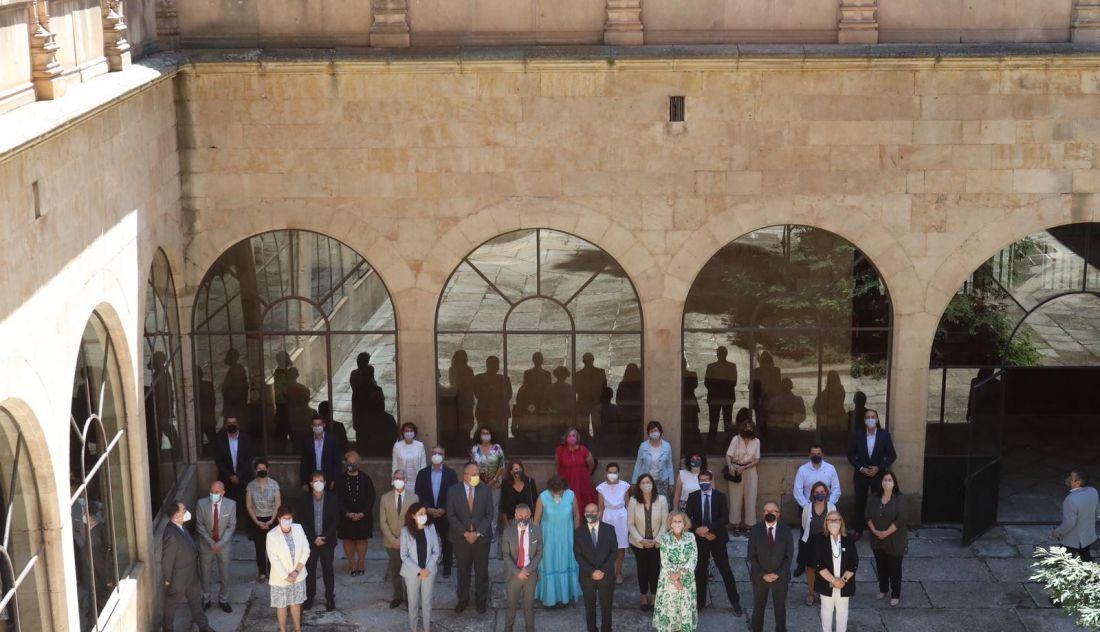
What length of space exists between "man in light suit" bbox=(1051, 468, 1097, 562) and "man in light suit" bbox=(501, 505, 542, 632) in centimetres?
621

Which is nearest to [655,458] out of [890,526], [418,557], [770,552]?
[770,552]

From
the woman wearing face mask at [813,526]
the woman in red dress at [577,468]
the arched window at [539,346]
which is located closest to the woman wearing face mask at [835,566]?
the woman wearing face mask at [813,526]

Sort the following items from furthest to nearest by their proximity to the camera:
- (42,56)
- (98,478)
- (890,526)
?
(890,526)
(98,478)
(42,56)

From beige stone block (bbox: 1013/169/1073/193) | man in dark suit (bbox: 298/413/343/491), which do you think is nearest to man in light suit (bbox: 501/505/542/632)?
man in dark suit (bbox: 298/413/343/491)

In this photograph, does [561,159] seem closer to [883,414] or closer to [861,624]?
[883,414]

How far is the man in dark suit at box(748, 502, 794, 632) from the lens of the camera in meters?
15.4

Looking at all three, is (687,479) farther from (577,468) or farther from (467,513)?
(467,513)

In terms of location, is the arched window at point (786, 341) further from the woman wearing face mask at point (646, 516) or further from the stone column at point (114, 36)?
the stone column at point (114, 36)

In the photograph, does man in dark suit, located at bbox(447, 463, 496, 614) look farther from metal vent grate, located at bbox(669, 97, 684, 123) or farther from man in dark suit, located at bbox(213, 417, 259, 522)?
metal vent grate, located at bbox(669, 97, 684, 123)

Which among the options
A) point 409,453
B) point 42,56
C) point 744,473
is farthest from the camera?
point 744,473

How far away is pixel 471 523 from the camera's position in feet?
53.4

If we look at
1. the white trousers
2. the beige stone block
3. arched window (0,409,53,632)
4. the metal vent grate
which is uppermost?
the metal vent grate

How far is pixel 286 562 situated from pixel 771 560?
→ 17.2 feet

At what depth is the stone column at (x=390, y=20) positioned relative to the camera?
17.7 m
